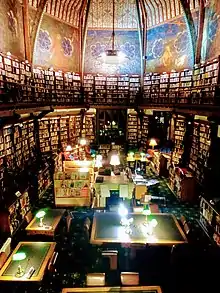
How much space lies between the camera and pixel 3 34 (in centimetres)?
899

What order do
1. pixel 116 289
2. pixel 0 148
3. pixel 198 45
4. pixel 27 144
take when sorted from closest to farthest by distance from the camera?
pixel 116 289
pixel 0 148
pixel 27 144
pixel 198 45

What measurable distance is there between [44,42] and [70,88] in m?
2.71

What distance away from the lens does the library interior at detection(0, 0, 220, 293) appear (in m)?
4.90

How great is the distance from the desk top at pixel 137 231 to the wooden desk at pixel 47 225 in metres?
0.88

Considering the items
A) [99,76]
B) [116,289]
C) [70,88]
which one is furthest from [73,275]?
[99,76]

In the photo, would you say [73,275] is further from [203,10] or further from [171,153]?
[203,10]

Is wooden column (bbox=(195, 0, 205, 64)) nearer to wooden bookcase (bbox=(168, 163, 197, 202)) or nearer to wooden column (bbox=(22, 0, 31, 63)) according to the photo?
wooden bookcase (bbox=(168, 163, 197, 202))

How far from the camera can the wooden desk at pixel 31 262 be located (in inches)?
151

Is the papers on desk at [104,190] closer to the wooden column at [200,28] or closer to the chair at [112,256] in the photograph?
the chair at [112,256]

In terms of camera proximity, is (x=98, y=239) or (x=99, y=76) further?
(x=99, y=76)

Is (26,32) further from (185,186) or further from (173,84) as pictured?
(185,186)

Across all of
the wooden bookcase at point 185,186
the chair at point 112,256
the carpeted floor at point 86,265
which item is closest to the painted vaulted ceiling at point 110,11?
the wooden bookcase at point 185,186

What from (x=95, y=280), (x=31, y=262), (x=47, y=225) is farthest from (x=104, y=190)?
(x=95, y=280)

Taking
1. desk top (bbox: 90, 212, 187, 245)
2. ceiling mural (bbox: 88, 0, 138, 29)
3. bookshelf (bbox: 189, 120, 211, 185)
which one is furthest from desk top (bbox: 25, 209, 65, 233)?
ceiling mural (bbox: 88, 0, 138, 29)
